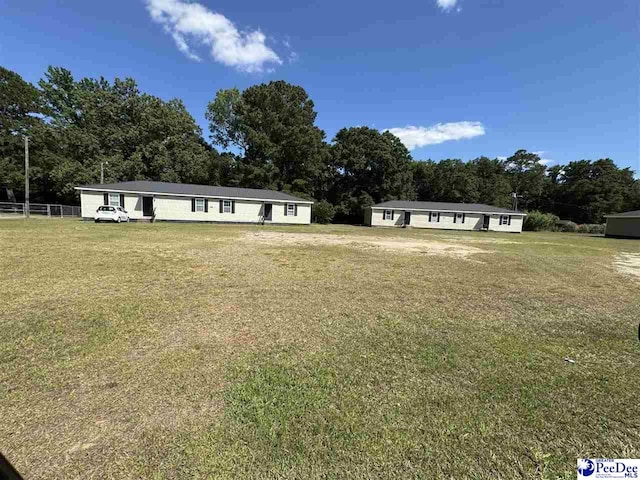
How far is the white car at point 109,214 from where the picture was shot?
22.0 metres

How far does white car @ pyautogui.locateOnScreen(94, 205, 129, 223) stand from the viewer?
2205cm

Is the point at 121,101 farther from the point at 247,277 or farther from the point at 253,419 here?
the point at 253,419

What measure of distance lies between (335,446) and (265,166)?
39.4 m

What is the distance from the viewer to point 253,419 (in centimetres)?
249

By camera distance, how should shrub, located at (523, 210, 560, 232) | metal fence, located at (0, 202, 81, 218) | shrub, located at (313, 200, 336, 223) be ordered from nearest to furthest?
metal fence, located at (0, 202, 81, 218), shrub, located at (313, 200, 336, 223), shrub, located at (523, 210, 560, 232)

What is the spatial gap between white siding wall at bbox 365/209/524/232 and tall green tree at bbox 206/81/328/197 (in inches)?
437

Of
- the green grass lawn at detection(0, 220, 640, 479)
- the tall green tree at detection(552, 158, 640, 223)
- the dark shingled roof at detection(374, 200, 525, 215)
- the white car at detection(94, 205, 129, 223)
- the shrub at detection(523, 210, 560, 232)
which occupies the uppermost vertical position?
the tall green tree at detection(552, 158, 640, 223)

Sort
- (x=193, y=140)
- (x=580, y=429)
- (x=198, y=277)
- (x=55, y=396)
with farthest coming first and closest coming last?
(x=193, y=140)
(x=198, y=277)
(x=55, y=396)
(x=580, y=429)

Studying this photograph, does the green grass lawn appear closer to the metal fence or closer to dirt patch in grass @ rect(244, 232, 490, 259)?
dirt patch in grass @ rect(244, 232, 490, 259)

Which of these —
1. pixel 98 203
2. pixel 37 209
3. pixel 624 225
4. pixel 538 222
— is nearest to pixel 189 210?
pixel 98 203

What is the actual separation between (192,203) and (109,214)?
644 cm

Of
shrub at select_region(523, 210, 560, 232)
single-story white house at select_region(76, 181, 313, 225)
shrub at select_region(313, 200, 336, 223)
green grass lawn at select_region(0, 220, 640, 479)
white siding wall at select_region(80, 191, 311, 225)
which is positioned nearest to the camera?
green grass lawn at select_region(0, 220, 640, 479)

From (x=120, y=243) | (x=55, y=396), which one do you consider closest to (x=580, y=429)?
(x=55, y=396)

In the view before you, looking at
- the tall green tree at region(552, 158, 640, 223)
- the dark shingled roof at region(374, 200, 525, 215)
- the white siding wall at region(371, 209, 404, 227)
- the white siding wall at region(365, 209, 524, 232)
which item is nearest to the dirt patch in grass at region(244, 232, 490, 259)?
the white siding wall at region(371, 209, 404, 227)
